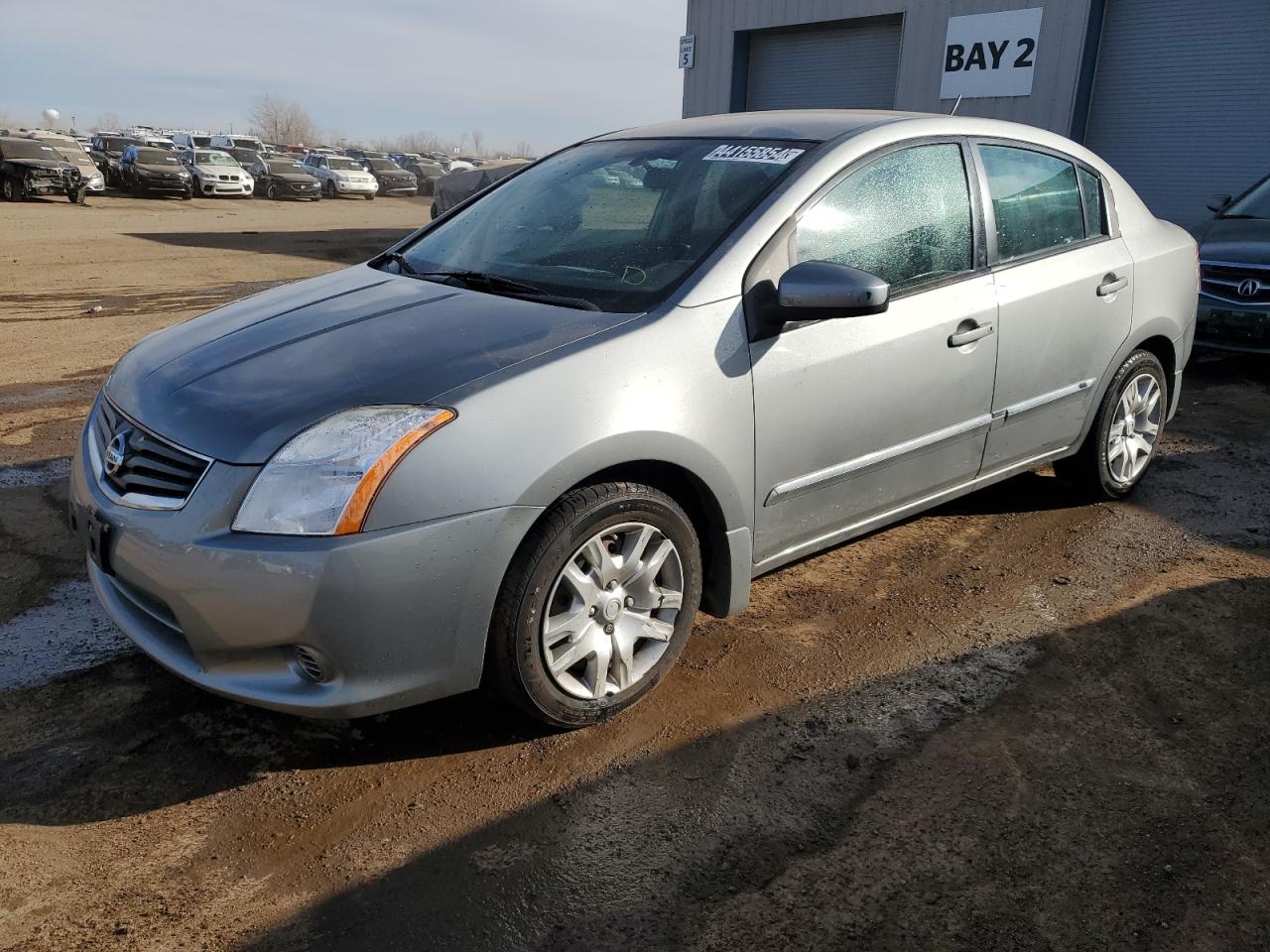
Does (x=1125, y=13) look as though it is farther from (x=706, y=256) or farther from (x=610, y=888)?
(x=610, y=888)

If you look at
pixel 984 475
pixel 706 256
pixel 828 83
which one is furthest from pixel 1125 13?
pixel 706 256

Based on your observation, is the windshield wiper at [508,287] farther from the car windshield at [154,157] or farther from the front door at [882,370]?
the car windshield at [154,157]

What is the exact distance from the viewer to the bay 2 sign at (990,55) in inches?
517

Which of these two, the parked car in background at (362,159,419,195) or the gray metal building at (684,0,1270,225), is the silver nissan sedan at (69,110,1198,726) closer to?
the gray metal building at (684,0,1270,225)

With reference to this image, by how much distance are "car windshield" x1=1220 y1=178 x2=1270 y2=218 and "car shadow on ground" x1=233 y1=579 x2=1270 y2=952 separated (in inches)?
262

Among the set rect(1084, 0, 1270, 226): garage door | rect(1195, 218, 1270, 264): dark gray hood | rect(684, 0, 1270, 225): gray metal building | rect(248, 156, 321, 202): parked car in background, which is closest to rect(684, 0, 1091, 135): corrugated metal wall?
rect(684, 0, 1270, 225): gray metal building

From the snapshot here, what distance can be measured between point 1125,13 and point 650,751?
12978 millimetres

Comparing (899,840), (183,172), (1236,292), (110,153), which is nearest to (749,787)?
(899,840)

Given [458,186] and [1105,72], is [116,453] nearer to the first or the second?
[1105,72]

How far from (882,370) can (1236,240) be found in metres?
5.99

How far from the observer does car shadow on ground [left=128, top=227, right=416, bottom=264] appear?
16312 mm

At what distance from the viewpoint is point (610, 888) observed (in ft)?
7.50

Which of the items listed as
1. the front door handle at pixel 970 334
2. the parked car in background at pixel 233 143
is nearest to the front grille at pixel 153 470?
the front door handle at pixel 970 334

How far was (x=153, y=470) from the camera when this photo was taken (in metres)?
2.59
